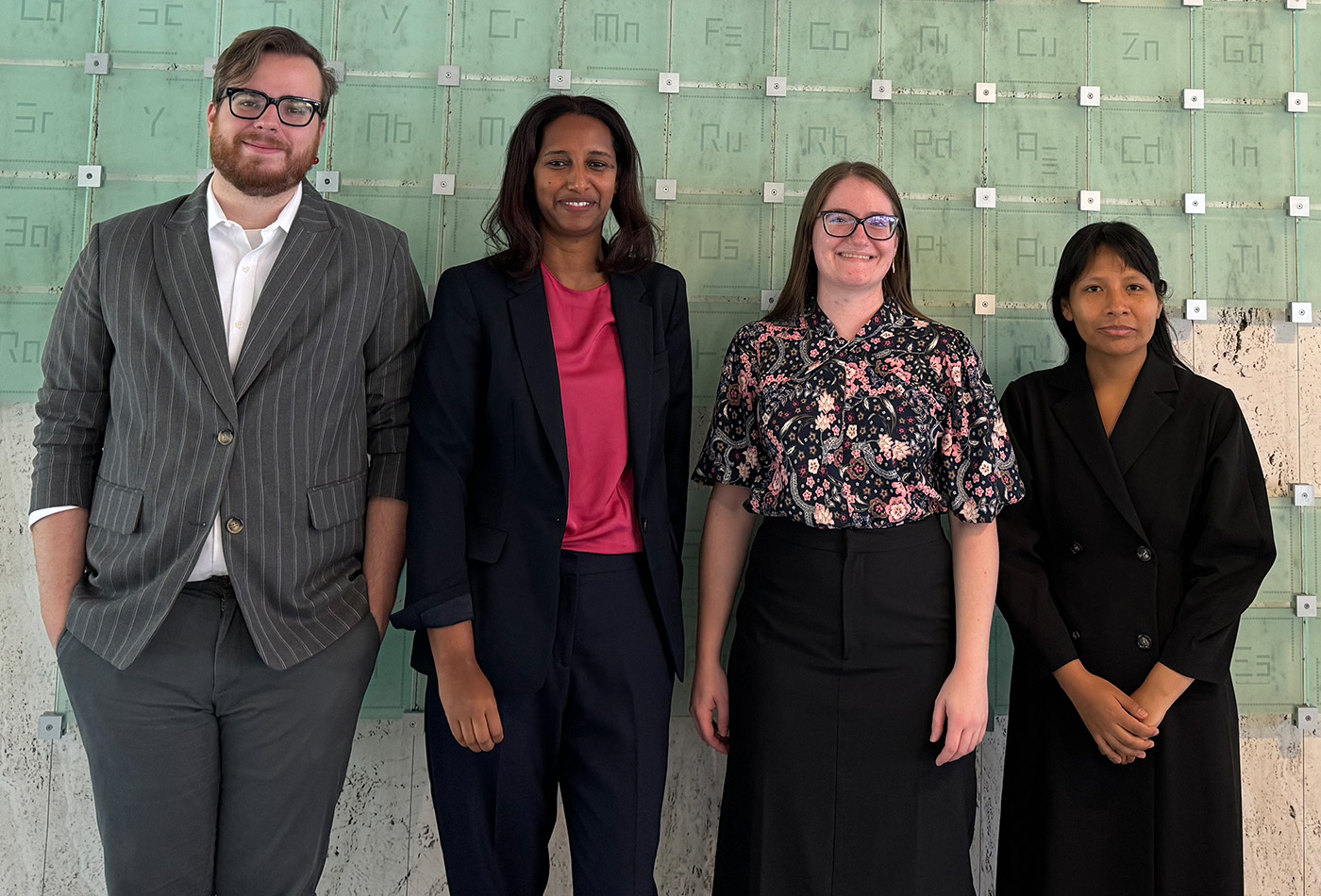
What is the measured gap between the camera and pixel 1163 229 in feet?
7.72

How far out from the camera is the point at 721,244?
2295 millimetres

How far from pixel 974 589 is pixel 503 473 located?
93 centimetres

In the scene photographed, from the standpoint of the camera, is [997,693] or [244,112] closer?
[244,112]

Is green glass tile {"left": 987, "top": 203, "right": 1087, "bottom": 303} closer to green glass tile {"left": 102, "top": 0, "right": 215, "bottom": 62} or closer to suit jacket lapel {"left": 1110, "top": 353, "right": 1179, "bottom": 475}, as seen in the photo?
suit jacket lapel {"left": 1110, "top": 353, "right": 1179, "bottom": 475}

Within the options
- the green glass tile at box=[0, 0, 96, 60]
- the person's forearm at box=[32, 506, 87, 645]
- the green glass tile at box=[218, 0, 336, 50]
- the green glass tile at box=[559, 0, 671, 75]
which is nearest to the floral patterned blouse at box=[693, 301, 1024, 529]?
the green glass tile at box=[559, 0, 671, 75]

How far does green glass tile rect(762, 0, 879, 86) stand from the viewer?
2.32 meters

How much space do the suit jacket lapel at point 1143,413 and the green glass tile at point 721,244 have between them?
863 millimetres

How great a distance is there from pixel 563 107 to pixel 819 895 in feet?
5.25

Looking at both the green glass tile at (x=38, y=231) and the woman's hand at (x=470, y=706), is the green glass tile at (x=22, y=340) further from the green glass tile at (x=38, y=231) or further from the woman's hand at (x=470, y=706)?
the woman's hand at (x=470, y=706)

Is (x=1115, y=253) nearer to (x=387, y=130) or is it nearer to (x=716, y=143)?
(x=716, y=143)

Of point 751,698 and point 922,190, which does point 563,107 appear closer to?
point 922,190

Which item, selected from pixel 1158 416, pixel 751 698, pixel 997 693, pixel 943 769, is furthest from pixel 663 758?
pixel 1158 416

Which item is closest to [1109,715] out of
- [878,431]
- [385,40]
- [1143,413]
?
[1143,413]

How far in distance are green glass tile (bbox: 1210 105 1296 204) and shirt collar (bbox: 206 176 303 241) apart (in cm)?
214
